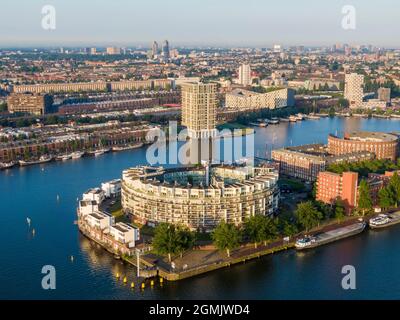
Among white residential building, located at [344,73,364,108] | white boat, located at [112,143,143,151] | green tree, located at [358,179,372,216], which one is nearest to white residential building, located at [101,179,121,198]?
green tree, located at [358,179,372,216]

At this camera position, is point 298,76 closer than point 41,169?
No

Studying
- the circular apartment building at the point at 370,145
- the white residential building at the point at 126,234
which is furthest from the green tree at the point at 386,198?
the white residential building at the point at 126,234

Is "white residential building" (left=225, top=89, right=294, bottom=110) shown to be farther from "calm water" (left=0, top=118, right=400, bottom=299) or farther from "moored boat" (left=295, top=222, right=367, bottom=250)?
"moored boat" (left=295, top=222, right=367, bottom=250)

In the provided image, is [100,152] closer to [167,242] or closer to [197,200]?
[197,200]

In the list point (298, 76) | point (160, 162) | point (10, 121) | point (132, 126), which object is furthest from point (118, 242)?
point (298, 76)

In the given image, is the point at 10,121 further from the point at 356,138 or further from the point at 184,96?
the point at 356,138

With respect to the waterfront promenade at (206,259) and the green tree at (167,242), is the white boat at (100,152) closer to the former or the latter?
the waterfront promenade at (206,259)

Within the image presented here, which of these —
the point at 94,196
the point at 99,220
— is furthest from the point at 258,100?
the point at 99,220

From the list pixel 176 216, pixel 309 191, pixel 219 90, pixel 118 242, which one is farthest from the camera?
pixel 219 90
